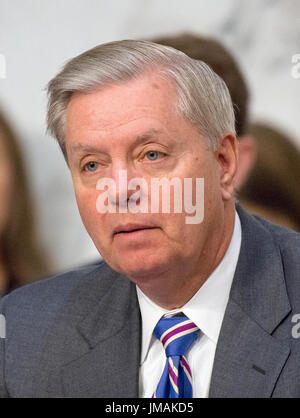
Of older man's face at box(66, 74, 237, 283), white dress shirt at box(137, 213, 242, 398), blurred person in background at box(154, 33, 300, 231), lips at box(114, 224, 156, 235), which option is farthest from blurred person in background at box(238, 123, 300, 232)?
lips at box(114, 224, 156, 235)

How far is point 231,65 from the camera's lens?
2102 mm

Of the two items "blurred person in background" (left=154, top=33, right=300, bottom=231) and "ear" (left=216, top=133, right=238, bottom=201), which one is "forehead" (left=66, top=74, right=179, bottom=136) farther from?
"blurred person in background" (left=154, top=33, right=300, bottom=231)

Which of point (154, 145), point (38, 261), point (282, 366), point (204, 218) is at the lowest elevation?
point (38, 261)

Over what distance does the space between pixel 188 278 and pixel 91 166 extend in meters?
0.33

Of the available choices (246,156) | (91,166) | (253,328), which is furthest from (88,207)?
(246,156)

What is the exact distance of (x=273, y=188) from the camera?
217cm

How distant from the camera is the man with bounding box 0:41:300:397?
56.8 inches

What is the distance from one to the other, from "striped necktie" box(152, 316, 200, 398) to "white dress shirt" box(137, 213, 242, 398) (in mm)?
19

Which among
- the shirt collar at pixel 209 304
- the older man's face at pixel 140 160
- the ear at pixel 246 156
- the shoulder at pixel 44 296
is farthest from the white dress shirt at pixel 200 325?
the ear at pixel 246 156

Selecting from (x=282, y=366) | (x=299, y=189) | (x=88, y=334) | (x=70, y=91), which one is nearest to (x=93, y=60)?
(x=70, y=91)

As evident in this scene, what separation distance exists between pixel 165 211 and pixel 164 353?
1.16 ft

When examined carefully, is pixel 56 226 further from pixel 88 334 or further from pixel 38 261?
pixel 88 334

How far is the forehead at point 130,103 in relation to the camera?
1.44 metres

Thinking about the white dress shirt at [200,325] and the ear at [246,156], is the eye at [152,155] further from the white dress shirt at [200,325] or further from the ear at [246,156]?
the ear at [246,156]
